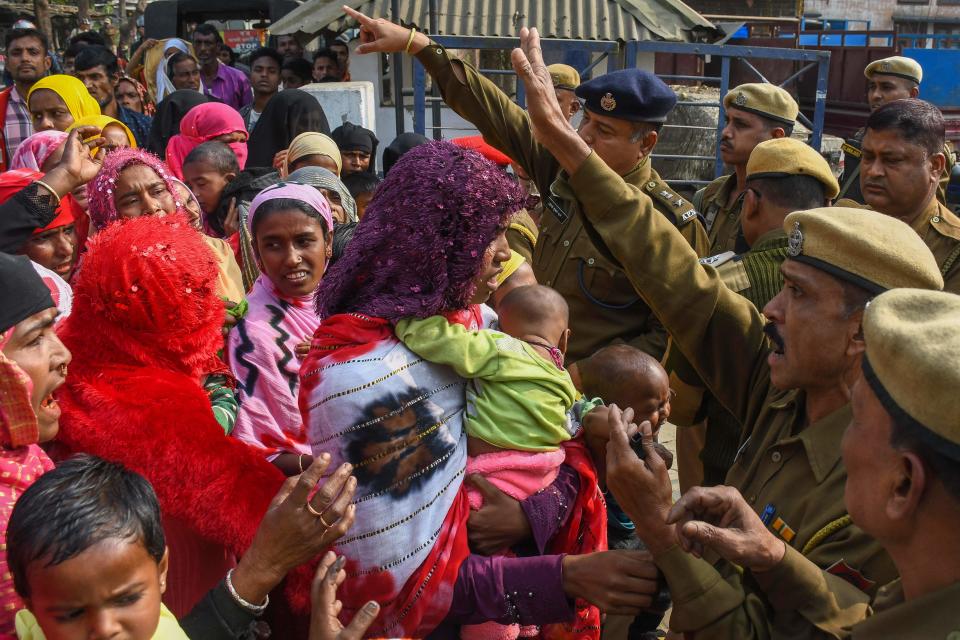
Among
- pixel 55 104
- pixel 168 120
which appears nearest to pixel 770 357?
pixel 55 104

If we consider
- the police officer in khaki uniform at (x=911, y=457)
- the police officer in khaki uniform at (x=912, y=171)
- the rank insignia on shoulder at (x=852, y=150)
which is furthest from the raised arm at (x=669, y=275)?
the rank insignia on shoulder at (x=852, y=150)

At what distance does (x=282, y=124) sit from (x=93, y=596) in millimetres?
5071

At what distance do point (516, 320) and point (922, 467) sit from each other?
145 cm

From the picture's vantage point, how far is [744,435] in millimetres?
2455

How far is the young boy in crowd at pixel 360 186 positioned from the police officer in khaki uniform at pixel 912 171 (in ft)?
9.36

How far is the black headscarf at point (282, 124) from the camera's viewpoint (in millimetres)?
6203

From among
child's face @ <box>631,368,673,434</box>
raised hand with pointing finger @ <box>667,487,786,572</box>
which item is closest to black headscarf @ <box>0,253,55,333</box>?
raised hand with pointing finger @ <box>667,487,786,572</box>

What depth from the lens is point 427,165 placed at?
2.08 metres

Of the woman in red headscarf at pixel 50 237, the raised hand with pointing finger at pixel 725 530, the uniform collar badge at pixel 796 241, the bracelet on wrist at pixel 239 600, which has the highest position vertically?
the uniform collar badge at pixel 796 241

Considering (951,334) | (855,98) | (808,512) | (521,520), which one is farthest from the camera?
(855,98)

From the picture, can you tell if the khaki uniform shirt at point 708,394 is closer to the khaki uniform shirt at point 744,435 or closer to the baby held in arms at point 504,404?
the khaki uniform shirt at point 744,435

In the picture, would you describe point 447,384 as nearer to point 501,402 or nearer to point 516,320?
point 501,402

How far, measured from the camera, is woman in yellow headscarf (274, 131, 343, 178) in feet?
16.2

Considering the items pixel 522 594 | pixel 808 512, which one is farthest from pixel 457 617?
pixel 808 512
